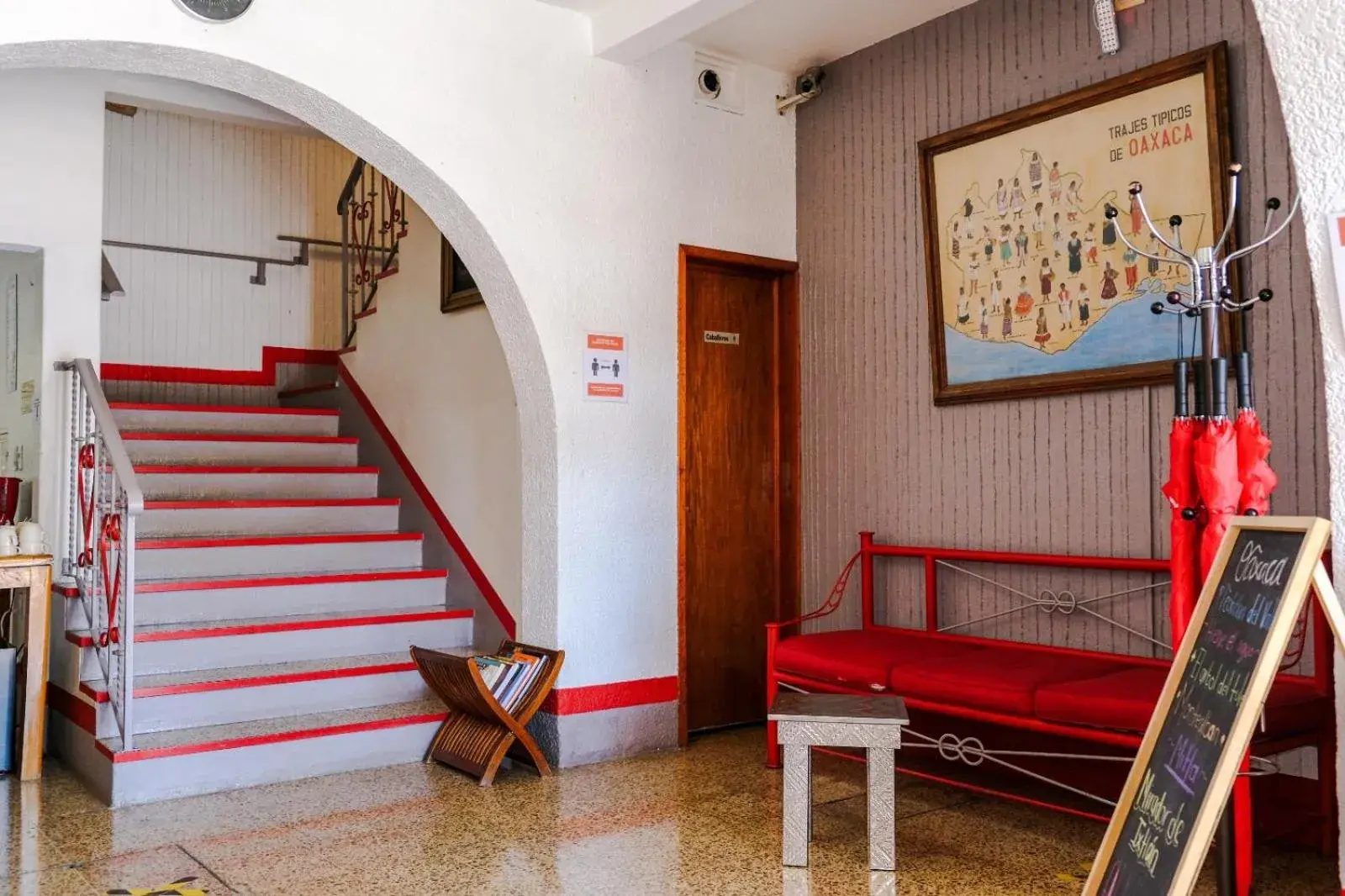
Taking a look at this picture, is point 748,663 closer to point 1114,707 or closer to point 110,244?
point 1114,707

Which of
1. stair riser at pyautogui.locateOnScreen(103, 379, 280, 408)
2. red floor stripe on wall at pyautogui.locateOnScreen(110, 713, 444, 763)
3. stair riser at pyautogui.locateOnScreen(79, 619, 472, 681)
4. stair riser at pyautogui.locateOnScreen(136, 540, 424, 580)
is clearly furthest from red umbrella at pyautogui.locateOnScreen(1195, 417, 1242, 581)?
stair riser at pyautogui.locateOnScreen(103, 379, 280, 408)

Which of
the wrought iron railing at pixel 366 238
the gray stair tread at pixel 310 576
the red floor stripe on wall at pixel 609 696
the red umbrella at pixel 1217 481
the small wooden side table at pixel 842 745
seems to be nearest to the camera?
the red umbrella at pixel 1217 481

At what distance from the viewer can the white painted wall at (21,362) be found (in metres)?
5.24

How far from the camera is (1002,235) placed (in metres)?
4.55

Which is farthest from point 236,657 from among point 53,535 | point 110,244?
point 110,244

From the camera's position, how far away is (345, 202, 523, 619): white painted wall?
5.50 meters

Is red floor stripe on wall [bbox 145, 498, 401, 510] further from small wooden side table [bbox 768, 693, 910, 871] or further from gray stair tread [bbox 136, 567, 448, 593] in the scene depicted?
small wooden side table [bbox 768, 693, 910, 871]

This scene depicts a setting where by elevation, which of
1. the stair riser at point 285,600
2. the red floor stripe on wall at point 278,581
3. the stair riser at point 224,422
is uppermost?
the stair riser at point 224,422

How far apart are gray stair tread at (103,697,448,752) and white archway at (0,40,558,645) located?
1.85 feet

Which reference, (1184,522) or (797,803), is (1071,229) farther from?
(797,803)

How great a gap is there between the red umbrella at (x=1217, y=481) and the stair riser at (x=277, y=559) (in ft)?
13.3

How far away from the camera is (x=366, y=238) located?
7.13 m

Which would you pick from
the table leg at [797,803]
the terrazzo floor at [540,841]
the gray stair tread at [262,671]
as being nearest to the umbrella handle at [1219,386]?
the terrazzo floor at [540,841]

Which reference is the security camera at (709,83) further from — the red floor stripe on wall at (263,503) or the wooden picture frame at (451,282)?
the red floor stripe on wall at (263,503)
